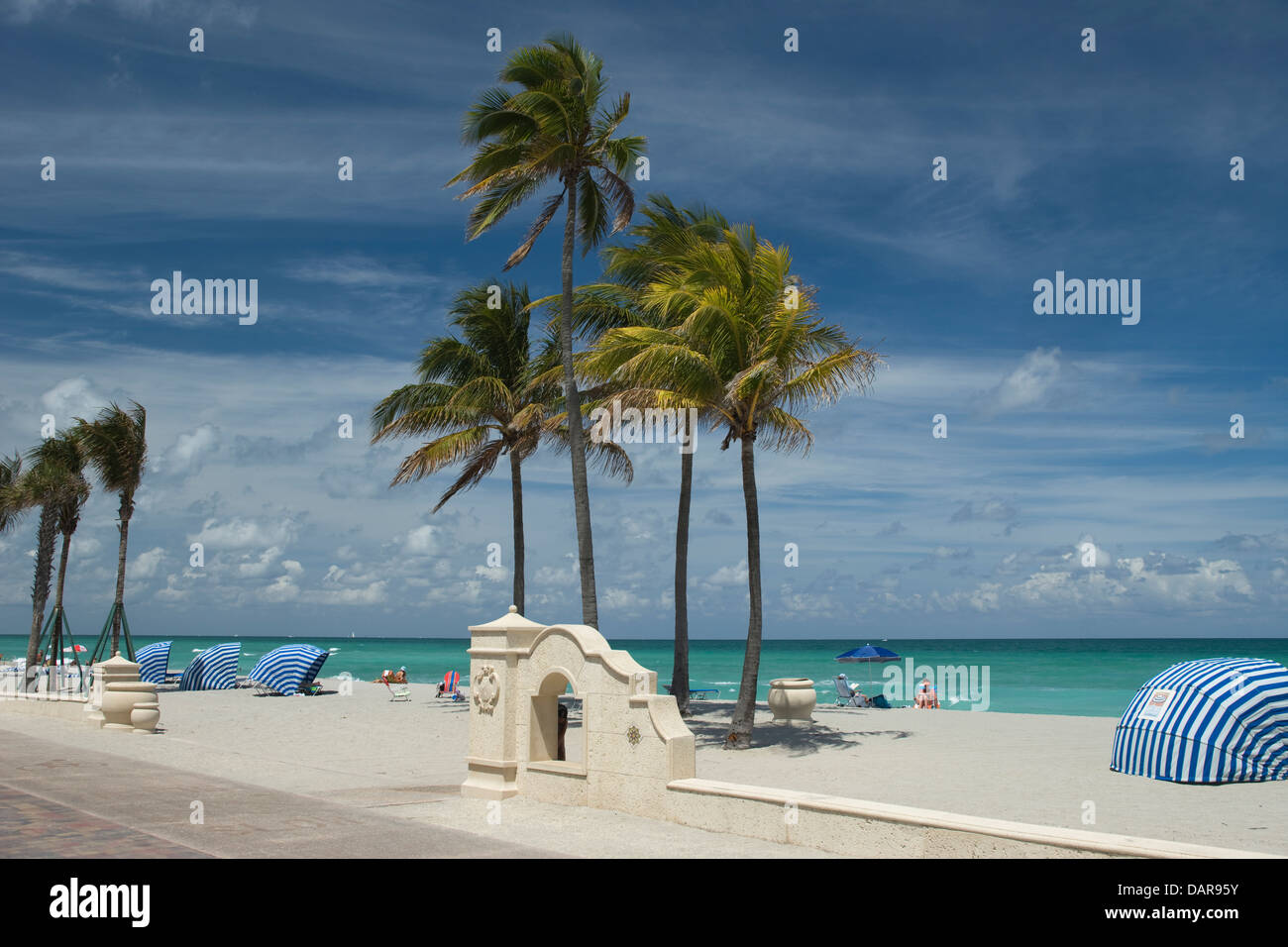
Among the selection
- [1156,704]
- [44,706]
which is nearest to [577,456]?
[1156,704]

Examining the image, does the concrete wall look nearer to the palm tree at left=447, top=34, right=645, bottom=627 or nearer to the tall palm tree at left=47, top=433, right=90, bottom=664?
the palm tree at left=447, top=34, right=645, bottom=627

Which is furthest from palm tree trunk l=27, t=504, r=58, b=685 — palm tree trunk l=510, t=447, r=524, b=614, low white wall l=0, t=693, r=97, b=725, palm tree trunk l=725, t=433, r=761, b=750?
palm tree trunk l=725, t=433, r=761, b=750

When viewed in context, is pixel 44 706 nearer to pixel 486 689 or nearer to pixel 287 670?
pixel 287 670

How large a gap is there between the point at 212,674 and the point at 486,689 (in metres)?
28.0

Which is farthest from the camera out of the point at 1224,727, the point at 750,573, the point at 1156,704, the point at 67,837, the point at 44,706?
the point at 44,706

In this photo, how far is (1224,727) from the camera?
1378cm

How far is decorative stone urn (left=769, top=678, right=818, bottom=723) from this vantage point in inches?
861

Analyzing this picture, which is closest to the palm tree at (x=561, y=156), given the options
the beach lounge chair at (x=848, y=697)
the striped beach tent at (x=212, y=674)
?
the beach lounge chair at (x=848, y=697)

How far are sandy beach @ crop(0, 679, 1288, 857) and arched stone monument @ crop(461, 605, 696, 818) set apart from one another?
0.93 ft

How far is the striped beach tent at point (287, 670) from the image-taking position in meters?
33.4

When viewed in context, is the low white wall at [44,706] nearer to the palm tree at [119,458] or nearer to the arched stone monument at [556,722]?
the palm tree at [119,458]

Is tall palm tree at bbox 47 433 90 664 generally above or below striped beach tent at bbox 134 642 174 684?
above
